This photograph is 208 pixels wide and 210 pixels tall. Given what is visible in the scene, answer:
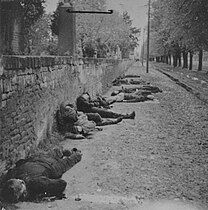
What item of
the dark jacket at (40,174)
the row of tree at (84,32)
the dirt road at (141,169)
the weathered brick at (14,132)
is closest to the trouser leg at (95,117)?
the dirt road at (141,169)

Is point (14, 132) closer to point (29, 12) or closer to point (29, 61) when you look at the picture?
point (29, 61)

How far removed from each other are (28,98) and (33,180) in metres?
2.06

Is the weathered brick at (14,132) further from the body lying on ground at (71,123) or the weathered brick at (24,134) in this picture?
the body lying on ground at (71,123)

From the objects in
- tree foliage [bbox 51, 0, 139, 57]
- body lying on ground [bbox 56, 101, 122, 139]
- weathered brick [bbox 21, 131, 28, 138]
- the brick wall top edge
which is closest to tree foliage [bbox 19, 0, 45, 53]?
tree foliage [bbox 51, 0, 139, 57]

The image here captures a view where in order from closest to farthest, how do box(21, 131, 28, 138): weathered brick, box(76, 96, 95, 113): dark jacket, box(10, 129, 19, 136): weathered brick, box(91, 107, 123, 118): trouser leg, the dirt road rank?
the dirt road → box(10, 129, 19, 136): weathered brick → box(21, 131, 28, 138): weathered brick → box(76, 96, 95, 113): dark jacket → box(91, 107, 123, 118): trouser leg

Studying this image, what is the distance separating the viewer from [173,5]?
2284cm

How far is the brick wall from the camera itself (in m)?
5.86

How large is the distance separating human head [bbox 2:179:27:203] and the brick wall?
1.82 ft

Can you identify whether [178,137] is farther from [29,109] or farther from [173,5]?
[173,5]

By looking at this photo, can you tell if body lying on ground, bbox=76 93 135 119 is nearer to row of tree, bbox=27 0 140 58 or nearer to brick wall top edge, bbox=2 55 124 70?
brick wall top edge, bbox=2 55 124 70

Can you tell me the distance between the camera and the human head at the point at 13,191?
5199mm

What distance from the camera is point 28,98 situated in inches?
278

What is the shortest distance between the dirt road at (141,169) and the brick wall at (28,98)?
94 centimetres

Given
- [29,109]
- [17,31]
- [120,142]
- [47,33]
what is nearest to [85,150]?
[120,142]
